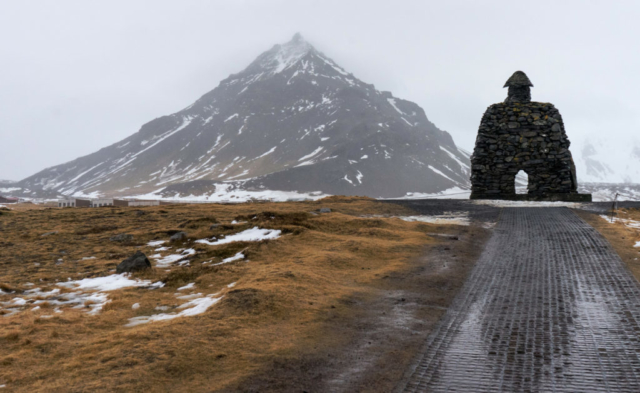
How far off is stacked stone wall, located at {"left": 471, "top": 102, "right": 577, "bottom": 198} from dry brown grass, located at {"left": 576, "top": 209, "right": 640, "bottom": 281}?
29.9 ft

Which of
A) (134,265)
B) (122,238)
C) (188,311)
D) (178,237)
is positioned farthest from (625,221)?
(122,238)

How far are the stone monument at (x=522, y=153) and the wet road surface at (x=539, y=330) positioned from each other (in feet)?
63.8

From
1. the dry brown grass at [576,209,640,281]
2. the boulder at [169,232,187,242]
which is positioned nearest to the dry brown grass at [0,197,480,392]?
the boulder at [169,232,187,242]

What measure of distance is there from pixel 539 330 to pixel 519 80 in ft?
99.6

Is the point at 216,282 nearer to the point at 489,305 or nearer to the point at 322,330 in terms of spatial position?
the point at 322,330

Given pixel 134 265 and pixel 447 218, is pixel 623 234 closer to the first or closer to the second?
pixel 447 218

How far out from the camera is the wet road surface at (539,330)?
5.33 m

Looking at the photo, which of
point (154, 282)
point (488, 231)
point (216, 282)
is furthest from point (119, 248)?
point (488, 231)

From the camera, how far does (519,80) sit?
32438 millimetres

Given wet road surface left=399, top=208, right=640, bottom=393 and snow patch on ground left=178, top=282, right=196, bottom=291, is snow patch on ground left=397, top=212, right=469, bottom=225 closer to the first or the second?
wet road surface left=399, top=208, right=640, bottom=393

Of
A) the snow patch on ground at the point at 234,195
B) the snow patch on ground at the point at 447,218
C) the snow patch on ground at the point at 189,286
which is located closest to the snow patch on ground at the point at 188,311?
the snow patch on ground at the point at 189,286

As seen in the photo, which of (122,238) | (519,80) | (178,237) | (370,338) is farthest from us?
(519,80)

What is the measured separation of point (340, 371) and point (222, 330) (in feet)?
7.12

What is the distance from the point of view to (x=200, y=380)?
5.36 m
